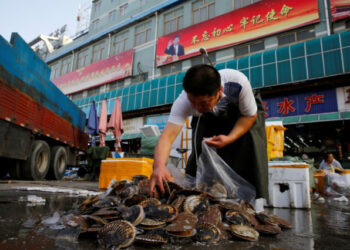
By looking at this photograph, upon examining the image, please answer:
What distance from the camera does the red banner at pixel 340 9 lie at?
36.2ft

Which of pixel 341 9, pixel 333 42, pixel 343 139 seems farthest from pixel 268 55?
pixel 343 139

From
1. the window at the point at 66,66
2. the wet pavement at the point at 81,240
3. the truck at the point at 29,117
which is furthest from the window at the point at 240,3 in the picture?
the window at the point at 66,66

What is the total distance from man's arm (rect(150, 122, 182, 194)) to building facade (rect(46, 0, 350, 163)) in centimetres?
1028

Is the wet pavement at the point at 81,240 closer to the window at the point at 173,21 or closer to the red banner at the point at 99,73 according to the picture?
the window at the point at 173,21

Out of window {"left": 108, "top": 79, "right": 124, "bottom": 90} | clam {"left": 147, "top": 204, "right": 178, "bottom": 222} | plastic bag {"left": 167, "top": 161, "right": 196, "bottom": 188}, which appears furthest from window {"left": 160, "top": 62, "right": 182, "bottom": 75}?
clam {"left": 147, "top": 204, "right": 178, "bottom": 222}

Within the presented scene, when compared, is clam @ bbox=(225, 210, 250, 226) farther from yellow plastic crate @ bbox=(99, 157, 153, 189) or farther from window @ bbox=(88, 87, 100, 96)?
window @ bbox=(88, 87, 100, 96)

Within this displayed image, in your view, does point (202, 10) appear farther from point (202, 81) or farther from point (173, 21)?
point (202, 81)

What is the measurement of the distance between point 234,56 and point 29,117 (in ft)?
39.3

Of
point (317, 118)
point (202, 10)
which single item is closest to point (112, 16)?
point (202, 10)

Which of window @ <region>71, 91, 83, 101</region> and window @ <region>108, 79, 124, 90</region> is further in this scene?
window @ <region>71, 91, 83, 101</region>

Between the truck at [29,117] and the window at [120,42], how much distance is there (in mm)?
13688

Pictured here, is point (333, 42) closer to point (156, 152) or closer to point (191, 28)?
point (191, 28)

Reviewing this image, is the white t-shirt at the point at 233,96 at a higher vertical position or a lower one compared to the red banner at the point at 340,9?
lower

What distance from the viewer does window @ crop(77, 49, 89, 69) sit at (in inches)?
927
